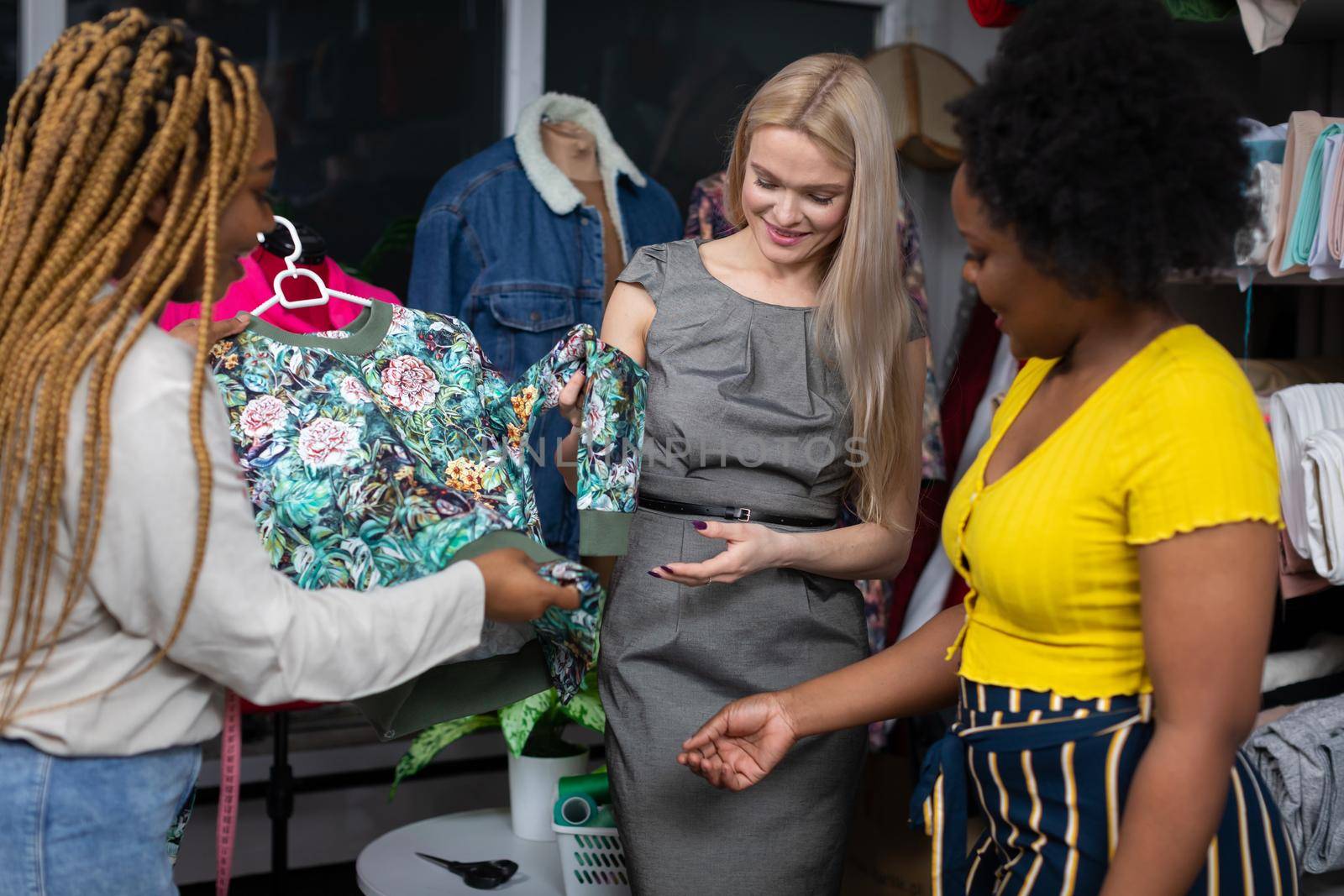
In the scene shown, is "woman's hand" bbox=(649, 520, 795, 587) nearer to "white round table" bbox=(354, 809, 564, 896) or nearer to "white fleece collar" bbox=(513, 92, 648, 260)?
"white round table" bbox=(354, 809, 564, 896)

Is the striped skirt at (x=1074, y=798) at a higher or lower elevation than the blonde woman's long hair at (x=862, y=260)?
lower

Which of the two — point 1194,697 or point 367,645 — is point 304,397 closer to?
point 367,645

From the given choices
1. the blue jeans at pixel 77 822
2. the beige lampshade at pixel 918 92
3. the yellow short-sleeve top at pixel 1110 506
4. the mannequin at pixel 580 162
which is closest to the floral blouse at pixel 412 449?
the blue jeans at pixel 77 822

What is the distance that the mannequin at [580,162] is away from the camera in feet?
11.2

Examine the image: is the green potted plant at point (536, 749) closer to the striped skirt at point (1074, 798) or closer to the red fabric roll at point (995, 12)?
the striped skirt at point (1074, 798)

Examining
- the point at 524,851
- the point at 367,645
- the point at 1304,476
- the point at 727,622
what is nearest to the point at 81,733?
the point at 367,645

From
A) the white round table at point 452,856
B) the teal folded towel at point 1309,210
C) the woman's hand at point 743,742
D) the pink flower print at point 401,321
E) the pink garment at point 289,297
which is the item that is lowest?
the white round table at point 452,856

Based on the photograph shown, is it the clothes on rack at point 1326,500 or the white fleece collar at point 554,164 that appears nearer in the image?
the clothes on rack at point 1326,500

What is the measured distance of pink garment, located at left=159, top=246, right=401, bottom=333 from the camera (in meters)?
2.31

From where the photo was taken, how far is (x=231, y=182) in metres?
1.26

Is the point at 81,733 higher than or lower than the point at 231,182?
lower

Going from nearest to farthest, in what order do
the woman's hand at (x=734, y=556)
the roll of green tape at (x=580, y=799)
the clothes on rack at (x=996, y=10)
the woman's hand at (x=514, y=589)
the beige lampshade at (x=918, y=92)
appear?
the woman's hand at (x=514, y=589) < the woman's hand at (x=734, y=556) < the roll of green tape at (x=580, y=799) < the clothes on rack at (x=996, y=10) < the beige lampshade at (x=918, y=92)

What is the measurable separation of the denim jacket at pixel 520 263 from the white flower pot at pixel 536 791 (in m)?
0.77

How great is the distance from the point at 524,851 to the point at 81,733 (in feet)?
4.73
